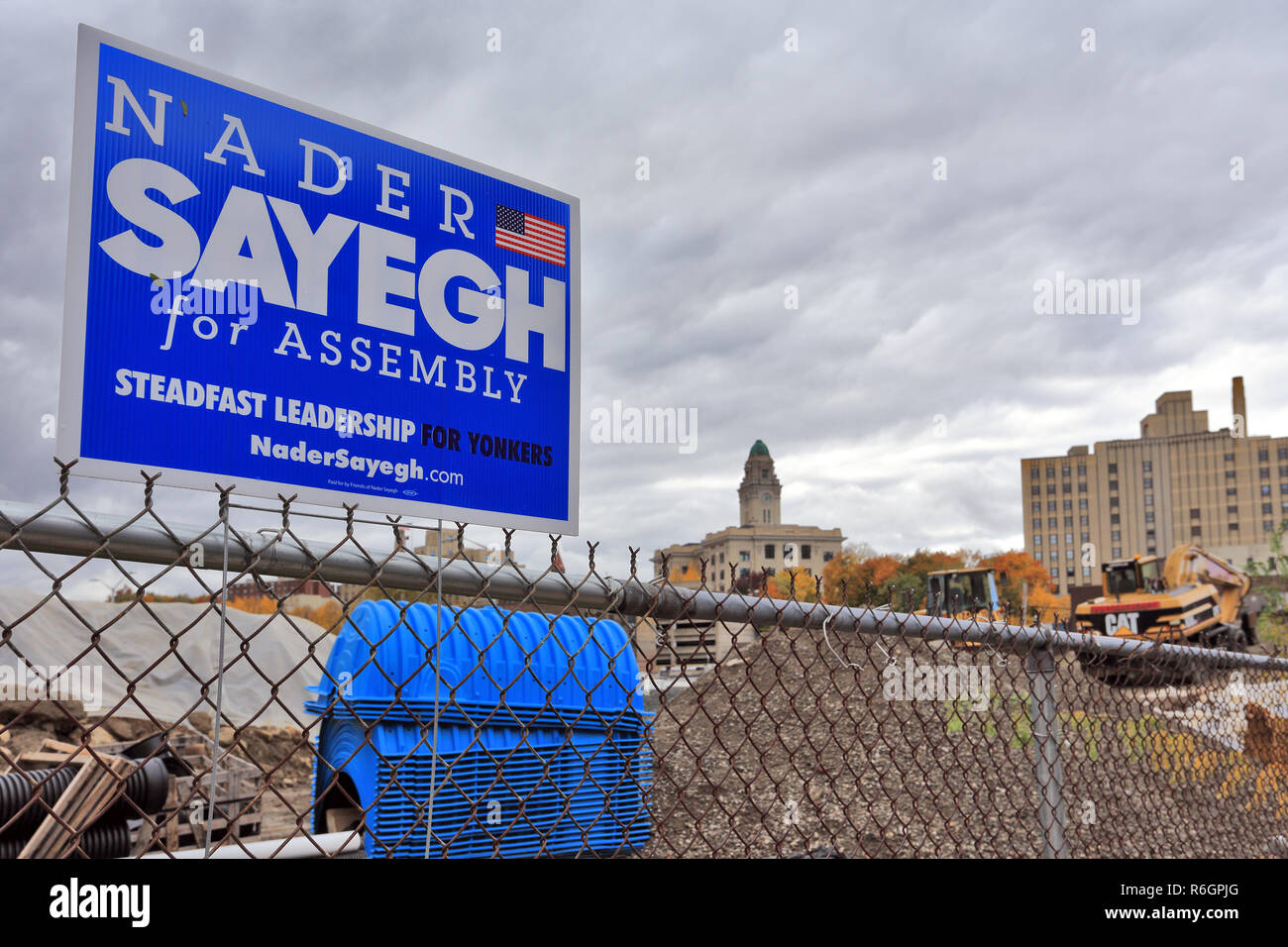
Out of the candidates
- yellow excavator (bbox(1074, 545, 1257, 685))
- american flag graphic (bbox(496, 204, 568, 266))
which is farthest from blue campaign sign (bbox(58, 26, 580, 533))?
yellow excavator (bbox(1074, 545, 1257, 685))

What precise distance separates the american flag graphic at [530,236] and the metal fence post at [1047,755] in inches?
83.3

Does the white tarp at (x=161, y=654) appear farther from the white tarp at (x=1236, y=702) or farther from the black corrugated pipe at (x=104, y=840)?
the white tarp at (x=1236, y=702)

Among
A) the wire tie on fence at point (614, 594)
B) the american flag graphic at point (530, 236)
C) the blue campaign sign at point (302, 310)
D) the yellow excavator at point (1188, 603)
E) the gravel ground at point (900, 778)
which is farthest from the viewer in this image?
the yellow excavator at point (1188, 603)

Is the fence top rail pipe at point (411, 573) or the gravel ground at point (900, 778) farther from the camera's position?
the gravel ground at point (900, 778)

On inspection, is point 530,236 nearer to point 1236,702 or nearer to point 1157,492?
point 1236,702

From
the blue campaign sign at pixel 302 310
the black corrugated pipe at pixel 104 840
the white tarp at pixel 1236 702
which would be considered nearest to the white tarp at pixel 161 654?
the black corrugated pipe at pixel 104 840

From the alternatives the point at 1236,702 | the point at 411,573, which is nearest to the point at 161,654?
the point at 1236,702

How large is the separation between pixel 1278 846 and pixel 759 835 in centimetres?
544

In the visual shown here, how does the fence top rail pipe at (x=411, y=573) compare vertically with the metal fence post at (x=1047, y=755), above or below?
above

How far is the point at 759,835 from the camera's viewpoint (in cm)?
937

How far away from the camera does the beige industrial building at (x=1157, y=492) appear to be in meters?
110

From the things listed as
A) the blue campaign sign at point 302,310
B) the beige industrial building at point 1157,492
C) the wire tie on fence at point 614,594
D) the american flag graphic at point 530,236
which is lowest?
the wire tie on fence at point 614,594

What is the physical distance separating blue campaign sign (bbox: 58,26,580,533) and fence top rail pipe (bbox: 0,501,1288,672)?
0.18 m
